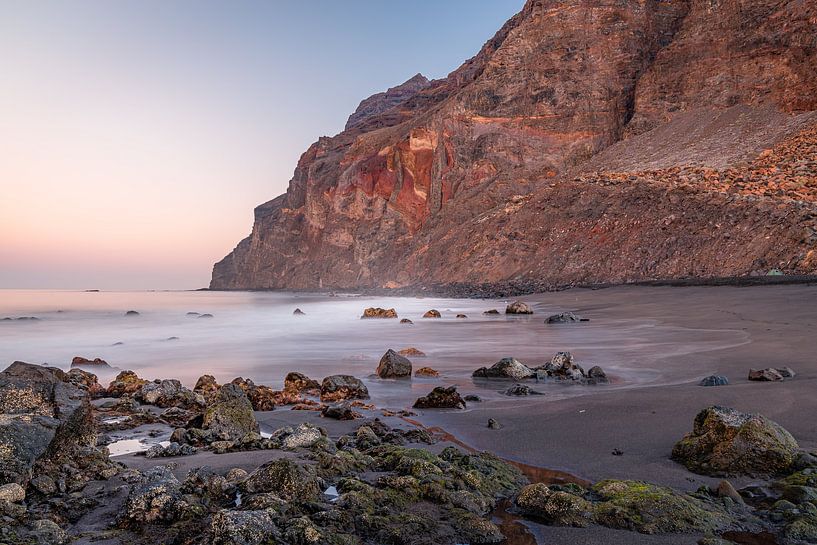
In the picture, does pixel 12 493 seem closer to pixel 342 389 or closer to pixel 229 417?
pixel 229 417

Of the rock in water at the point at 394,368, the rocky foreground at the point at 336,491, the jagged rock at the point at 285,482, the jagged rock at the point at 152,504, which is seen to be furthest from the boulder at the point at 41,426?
the rock in water at the point at 394,368

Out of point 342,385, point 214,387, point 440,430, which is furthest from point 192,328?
point 440,430

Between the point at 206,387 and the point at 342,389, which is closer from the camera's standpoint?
the point at 342,389

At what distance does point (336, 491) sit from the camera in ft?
8.96

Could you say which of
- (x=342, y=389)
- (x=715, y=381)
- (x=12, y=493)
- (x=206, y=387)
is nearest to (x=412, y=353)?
(x=342, y=389)

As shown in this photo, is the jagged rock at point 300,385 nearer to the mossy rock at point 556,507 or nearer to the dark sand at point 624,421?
the dark sand at point 624,421

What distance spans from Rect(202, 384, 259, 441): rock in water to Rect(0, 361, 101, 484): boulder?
2.64ft

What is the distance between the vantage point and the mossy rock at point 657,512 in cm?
234

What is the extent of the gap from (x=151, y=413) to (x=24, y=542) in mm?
2928

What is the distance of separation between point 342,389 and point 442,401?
4.22 ft

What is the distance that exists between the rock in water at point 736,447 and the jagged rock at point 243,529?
2.39m

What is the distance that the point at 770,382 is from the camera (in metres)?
4.91

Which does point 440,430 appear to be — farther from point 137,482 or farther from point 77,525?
point 77,525

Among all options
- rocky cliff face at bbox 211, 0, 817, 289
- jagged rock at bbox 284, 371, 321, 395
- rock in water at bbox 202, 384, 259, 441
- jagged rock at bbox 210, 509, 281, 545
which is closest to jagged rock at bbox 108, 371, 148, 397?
jagged rock at bbox 284, 371, 321, 395
